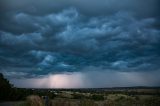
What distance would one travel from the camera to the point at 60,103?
68.9 ft

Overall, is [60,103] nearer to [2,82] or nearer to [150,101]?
[150,101]

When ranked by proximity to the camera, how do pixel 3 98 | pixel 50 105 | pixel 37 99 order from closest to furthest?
pixel 50 105 → pixel 37 99 → pixel 3 98

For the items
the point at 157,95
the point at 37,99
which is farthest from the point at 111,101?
the point at 37,99

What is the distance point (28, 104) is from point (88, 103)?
632cm

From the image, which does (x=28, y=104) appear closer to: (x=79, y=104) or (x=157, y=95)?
(x=79, y=104)

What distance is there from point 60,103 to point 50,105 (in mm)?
872

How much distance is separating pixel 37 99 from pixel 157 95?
32.3ft

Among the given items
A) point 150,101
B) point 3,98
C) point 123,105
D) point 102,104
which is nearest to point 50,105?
point 102,104

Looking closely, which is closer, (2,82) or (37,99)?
(37,99)

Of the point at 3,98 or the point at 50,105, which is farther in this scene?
the point at 3,98

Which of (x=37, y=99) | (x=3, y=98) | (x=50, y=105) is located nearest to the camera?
(x=50, y=105)

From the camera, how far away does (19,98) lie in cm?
4212

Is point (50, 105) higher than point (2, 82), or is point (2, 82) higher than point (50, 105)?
point (2, 82)

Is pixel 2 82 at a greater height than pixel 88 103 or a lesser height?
greater
